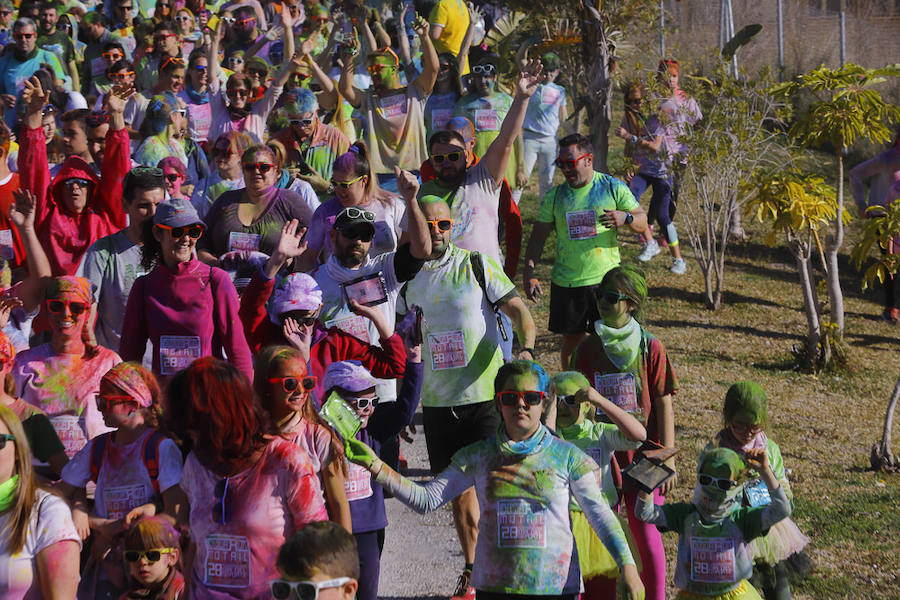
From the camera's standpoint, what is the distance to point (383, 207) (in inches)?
283

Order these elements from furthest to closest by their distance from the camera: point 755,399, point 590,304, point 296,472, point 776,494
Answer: point 590,304, point 755,399, point 776,494, point 296,472

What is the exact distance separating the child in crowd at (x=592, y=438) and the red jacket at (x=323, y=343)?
71 cm

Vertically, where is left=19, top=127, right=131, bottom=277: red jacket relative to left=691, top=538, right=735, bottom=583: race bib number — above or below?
above

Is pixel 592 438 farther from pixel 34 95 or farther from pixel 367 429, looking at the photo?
pixel 34 95

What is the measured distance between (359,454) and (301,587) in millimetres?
1051

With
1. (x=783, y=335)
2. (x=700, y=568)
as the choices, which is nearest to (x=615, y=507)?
(x=700, y=568)

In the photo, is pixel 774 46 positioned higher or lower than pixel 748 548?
higher

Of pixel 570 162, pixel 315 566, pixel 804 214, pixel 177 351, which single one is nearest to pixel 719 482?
pixel 315 566

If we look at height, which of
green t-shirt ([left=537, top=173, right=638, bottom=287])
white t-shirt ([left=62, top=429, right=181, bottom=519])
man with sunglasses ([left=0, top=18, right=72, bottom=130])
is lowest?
white t-shirt ([left=62, top=429, right=181, bottom=519])

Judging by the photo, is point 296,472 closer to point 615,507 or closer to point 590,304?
point 615,507

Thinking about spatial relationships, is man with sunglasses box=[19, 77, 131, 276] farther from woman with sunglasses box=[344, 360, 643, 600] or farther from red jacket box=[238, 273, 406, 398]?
woman with sunglasses box=[344, 360, 643, 600]

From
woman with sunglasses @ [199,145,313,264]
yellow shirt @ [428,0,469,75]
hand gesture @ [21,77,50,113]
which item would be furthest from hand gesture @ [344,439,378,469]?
yellow shirt @ [428,0,469,75]

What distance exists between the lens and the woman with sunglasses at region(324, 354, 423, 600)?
4.80 m

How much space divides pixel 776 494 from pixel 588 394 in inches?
32.3
